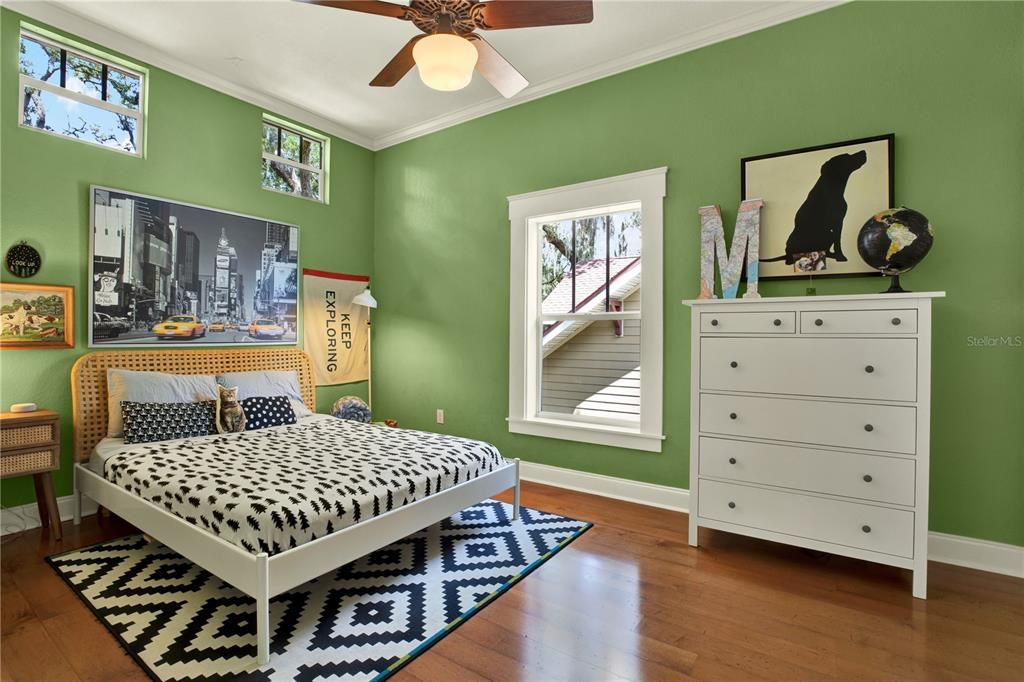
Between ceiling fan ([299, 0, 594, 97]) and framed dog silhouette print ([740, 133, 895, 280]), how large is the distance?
1.56 m

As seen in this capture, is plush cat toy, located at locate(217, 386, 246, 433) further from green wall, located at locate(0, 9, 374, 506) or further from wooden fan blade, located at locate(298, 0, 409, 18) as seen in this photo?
wooden fan blade, located at locate(298, 0, 409, 18)

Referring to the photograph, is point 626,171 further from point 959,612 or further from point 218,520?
point 218,520

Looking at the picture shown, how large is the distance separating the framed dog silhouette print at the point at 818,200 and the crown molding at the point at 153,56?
364 cm

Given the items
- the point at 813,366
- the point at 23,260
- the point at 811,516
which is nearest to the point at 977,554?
the point at 811,516

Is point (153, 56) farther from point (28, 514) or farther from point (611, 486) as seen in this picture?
point (611, 486)

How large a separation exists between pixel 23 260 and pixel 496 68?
9.70 feet

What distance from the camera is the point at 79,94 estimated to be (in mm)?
3238

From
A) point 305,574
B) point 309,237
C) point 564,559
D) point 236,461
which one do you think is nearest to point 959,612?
point 564,559

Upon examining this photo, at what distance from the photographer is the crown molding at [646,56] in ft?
9.78

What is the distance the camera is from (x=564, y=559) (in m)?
2.63

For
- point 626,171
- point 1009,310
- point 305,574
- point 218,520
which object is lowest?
point 305,574

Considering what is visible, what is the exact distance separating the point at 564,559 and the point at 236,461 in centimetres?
179

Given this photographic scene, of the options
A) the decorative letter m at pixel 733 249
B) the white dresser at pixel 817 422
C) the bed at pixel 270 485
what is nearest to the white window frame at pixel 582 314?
the decorative letter m at pixel 733 249

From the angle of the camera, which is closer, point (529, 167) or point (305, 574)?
point (305, 574)
